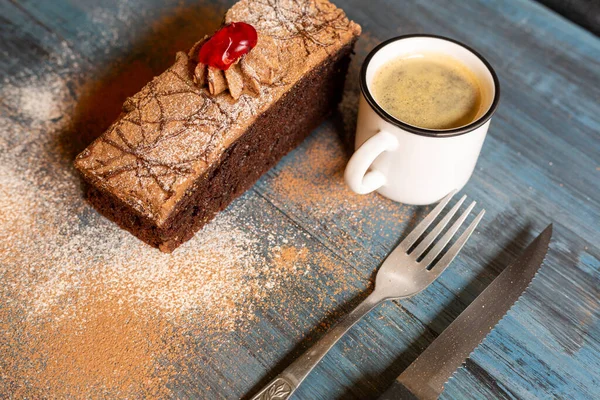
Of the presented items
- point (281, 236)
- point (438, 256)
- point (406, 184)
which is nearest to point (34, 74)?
point (281, 236)

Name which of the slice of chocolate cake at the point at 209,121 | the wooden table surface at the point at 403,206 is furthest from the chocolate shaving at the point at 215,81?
the wooden table surface at the point at 403,206

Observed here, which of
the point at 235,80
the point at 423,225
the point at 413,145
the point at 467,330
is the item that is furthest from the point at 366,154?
the point at 467,330

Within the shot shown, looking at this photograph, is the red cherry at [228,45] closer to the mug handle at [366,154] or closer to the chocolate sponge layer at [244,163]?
the chocolate sponge layer at [244,163]

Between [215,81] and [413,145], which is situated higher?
[215,81]

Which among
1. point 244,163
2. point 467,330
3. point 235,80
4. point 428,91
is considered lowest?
point 467,330

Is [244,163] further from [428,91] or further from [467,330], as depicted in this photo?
[467,330]

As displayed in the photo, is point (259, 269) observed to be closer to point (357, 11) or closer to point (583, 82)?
point (357, 11)

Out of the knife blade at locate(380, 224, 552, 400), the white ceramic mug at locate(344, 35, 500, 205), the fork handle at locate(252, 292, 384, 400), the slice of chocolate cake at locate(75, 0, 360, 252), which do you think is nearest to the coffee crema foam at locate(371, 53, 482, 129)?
the white ceramic mug at locate(344, 35, 500, 205)
